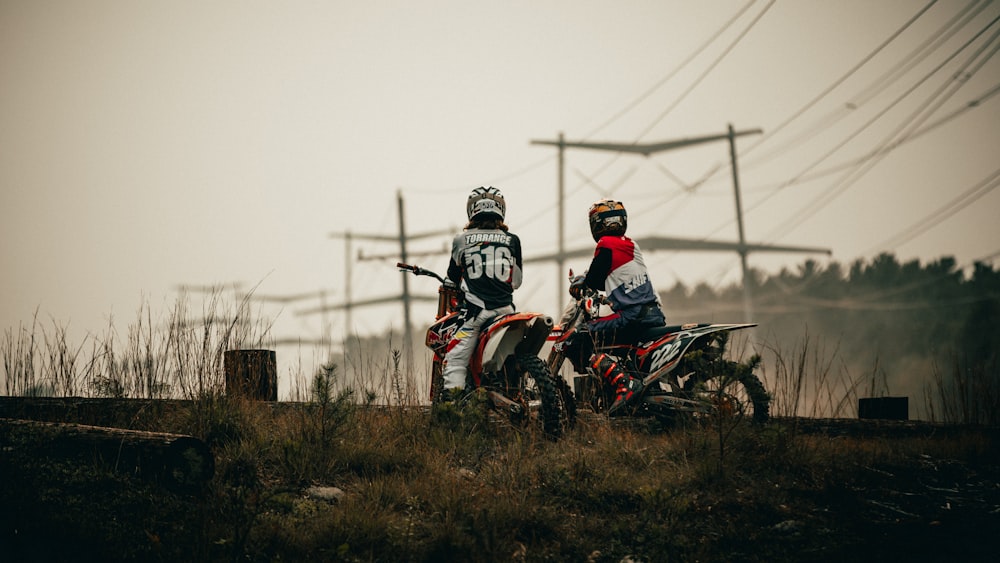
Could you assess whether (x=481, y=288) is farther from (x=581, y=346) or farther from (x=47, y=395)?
(x=47, y=395)

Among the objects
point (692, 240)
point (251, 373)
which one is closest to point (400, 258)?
point (692, 240)

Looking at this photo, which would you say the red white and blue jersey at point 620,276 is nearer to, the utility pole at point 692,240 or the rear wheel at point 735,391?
the rear wheel at point 735,391

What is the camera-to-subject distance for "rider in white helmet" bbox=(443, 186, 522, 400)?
28.0 feet

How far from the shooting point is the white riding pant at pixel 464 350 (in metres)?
8.48

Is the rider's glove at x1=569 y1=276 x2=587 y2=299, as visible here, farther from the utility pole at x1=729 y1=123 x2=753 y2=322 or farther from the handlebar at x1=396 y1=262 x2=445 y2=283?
the utility pole at x1=729 y1=123 x2=753 y2=322

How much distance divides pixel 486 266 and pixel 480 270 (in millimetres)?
67

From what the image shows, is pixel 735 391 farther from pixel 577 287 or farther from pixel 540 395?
pixel 577 287

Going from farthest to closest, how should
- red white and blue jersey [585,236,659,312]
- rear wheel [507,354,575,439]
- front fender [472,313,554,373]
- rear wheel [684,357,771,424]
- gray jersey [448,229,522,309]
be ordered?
red white and blue jersey [585,236,659,312] → gray jersey [448,229,522,309] → front fender [472,313,554,373] → rear wheel [507,354,575,439] → rear wheel [684,357,771,424]

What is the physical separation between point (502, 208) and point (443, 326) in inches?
50.9

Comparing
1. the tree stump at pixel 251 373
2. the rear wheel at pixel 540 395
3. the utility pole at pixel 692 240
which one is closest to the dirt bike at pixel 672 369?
the rear wheel at pixel 540 395

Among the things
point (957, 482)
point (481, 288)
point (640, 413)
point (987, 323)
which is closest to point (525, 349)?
point (481, 288)

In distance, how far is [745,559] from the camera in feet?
19.3

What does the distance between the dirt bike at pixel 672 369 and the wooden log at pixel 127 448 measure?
3259 millimetres

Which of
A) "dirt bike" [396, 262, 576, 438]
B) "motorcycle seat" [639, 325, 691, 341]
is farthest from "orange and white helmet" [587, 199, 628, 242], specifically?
"dirt bike" [396, 262, 576, 438]
